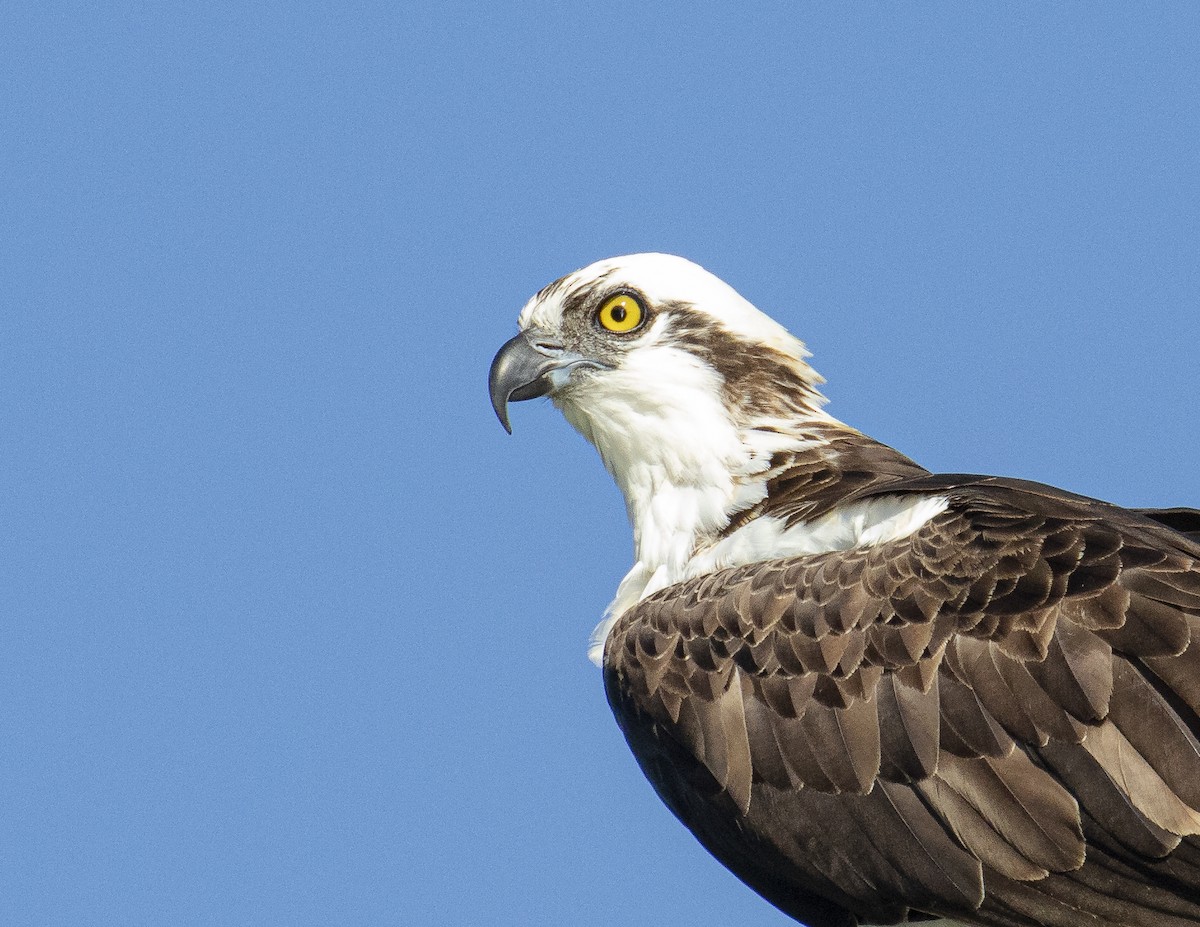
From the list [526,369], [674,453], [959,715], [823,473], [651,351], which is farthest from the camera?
[526,369]

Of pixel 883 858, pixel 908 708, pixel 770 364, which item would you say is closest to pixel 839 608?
pixel 908 708

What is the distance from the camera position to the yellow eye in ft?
32.2

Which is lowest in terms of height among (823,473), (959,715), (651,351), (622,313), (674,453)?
(959,715)

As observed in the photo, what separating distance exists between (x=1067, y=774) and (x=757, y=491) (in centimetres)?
241

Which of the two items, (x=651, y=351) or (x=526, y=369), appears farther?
(x=526, y=369)

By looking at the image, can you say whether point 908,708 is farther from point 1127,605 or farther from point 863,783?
point 1127,605

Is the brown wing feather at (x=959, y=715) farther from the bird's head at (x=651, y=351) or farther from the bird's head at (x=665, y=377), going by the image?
→ the bird's head at (x=651, y=351)

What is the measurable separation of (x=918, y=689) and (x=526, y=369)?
3057 mm

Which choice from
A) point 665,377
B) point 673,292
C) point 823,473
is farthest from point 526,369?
point 823,473

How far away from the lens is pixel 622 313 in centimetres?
984

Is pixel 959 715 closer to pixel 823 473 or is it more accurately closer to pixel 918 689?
pixel 918 689

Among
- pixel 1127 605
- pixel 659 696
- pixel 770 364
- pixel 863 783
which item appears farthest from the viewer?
pixel 770 364

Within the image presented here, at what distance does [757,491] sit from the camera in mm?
9383

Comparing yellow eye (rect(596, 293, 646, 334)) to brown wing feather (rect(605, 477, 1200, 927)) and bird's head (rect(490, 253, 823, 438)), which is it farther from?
brown wing feather (rect(605, 477, 1200, 927))
